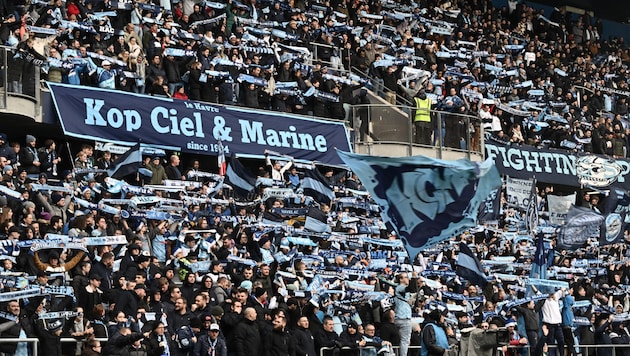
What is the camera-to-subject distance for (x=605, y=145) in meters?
40.1

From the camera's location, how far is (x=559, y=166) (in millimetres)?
38906

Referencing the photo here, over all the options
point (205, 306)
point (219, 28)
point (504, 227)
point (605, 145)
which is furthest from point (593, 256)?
point (205, 306)

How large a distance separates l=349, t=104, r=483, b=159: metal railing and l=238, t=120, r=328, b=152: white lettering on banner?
1.20 meters

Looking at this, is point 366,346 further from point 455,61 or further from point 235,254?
point 455,61

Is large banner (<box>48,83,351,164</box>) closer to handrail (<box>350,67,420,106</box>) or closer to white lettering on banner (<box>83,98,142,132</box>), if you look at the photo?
white lettering on banner (<box>83,98,142,132</box>)

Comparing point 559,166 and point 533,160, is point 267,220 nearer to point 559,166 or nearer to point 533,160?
point 533,160

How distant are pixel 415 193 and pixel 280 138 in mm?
12930

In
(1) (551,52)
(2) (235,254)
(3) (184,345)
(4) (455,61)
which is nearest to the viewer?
(3) (184,345)

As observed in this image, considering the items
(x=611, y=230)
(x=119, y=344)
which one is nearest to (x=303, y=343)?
(x=119, y=344)

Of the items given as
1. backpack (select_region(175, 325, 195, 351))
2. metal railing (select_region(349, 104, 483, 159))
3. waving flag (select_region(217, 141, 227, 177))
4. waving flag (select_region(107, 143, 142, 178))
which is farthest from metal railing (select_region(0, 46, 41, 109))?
metal railing (select_region(349, 104, 483, 159))

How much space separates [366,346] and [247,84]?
1001 cm

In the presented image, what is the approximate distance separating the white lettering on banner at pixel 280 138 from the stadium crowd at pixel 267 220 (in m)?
0.60

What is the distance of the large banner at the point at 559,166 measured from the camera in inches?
1469

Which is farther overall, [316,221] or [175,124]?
[175,124]
